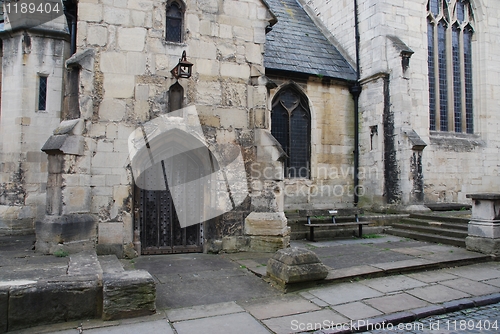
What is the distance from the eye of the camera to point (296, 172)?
12.0 meters

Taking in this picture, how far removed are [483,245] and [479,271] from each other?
1266 millimetres

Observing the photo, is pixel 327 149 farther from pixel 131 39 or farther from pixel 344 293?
pixel 344 293

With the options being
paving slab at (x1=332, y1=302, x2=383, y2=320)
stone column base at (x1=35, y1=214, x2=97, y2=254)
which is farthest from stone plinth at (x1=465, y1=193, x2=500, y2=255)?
stone column base at (x1=35, y1=214, x2=97, y2=254)

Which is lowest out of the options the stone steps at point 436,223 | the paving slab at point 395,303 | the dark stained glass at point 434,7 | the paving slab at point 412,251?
the paving slab at point 395,303

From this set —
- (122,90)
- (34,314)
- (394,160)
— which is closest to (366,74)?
(394,160)

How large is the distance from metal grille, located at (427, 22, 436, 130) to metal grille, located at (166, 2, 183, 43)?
9342mm

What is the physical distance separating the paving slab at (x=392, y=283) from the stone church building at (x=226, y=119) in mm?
2183

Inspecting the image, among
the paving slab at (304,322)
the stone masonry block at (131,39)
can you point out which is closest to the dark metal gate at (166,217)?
the stone masonry block at (131,39)

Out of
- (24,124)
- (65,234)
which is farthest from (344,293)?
(24,124)

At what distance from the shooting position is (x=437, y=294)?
17.2 ft

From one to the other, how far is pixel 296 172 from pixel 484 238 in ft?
18.4

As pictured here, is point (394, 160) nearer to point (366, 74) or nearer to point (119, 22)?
point (366, 74)

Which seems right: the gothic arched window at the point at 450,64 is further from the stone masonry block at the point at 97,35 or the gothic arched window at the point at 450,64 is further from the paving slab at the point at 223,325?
the paving slab at the point at 223,325

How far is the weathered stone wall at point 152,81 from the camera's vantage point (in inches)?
268
